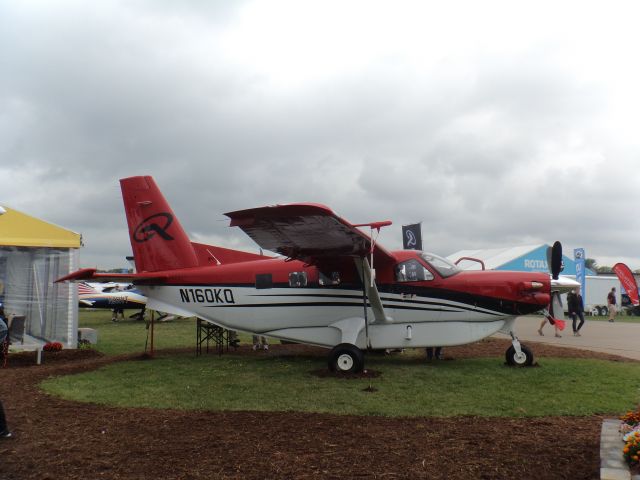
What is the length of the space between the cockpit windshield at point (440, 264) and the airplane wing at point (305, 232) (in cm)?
85

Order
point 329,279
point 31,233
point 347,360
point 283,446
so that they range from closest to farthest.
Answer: point 283,446, point 347,360, point 329,279, point 31,233

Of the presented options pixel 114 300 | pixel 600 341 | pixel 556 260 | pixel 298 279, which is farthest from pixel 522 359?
pixel 114 300

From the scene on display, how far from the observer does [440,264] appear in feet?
35.3

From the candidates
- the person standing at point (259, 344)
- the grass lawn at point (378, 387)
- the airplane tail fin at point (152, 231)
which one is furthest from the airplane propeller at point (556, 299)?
the airplane tail fin at point (152, 231)

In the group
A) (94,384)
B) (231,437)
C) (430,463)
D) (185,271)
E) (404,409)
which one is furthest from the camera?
(185,271)

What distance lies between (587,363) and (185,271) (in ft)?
30.7

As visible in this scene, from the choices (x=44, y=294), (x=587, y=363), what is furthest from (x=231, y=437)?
(x=44, y=294)

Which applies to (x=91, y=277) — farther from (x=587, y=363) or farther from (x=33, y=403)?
(x=587, y=363)

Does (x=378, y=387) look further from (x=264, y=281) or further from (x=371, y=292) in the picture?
(x=264, y=281)

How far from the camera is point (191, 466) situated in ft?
15.0

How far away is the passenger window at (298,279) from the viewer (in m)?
10.9

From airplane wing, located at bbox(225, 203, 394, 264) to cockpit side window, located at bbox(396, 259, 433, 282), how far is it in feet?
1.12

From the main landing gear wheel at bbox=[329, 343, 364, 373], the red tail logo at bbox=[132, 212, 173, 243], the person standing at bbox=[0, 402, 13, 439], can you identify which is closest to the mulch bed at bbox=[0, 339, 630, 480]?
the person standing at bbox=[0, 402, 13, 439]

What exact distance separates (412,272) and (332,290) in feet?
5.85
